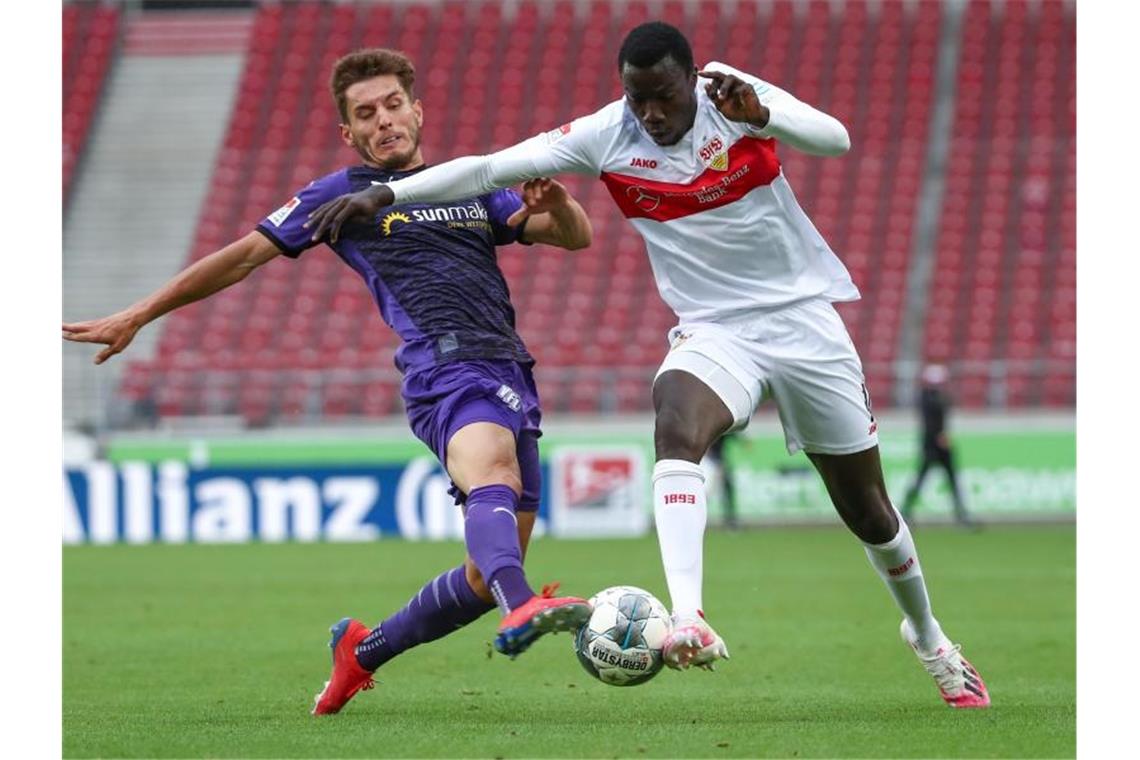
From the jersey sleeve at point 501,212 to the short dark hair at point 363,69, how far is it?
1.65ft

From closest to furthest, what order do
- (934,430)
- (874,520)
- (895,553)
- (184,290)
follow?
(184,290) → (874,520) → (895,553) → (934,430)

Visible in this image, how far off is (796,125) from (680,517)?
136 cm

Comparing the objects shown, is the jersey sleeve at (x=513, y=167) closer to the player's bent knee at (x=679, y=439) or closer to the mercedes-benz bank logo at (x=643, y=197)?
the mercedes-benz bank logo at (x=643, y=197)

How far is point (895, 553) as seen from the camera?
7.02 metres

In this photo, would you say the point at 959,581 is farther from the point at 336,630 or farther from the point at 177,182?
the point at 177,182

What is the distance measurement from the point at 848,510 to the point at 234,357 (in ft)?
61.9

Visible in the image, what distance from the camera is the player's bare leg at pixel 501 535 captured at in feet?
18.5

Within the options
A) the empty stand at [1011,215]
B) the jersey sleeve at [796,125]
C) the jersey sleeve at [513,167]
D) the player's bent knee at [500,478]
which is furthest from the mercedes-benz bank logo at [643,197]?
the empty stand at [1011,215]

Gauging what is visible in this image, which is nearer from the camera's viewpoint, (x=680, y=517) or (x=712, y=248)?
(x=680, y=517)

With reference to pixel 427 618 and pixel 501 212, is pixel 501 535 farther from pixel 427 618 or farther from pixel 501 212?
pixel 501 212

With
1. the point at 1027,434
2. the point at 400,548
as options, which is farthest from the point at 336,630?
the point at 1027,434

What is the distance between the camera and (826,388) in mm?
6570

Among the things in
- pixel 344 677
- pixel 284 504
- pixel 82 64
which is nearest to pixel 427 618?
pixel 344 677

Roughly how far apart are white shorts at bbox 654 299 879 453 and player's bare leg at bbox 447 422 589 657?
2.16 feet
